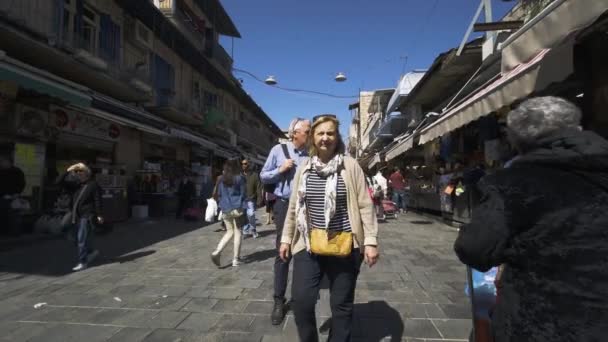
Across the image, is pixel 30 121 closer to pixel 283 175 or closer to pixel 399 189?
pixel 283 175

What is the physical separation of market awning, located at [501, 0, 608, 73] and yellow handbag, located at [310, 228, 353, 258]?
8.03 feet

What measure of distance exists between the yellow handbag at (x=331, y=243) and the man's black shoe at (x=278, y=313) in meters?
1.31

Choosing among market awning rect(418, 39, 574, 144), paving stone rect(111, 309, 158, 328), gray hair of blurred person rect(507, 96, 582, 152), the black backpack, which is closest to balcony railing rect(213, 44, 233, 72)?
market awning rect(418, 39, 574, 144)

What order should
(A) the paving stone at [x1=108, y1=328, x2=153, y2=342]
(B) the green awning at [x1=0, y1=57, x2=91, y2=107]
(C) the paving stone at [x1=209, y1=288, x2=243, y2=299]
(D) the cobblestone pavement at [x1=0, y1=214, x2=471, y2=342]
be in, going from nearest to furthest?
(A) the paving stone at [x1=108, y1=328, x2=153, y2=342] → (D) the cobblestone pavement at [x1=0, y1=214, x2=471, y2=342] → (C) the paving stone at [x1=209, y1=288, x2=243, y2=299] → (B) the green awning at [x1=0, y1=57, x2=91, y2=107]

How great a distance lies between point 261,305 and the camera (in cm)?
372

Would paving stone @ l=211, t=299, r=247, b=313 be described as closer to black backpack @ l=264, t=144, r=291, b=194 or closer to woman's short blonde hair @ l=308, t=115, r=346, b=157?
A: black backpack @ l=264, t=144, r=291, b=194

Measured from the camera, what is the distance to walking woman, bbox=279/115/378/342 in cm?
221

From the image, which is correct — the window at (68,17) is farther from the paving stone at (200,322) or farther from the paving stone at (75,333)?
the paving stone at (200,322)

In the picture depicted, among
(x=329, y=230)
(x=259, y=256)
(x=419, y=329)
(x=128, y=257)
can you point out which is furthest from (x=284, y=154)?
(x=128, y=257)

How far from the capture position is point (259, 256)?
6.36 m

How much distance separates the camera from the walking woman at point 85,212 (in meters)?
5.57

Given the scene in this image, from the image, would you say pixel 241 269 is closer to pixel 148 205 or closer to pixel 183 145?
pixel 148 205

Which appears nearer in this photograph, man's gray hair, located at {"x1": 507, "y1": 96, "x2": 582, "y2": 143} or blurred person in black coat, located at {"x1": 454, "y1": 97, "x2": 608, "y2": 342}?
blurred person in black coat, located at {"x1": 454, "y1": 97, "x2": 608, "y2": 342}

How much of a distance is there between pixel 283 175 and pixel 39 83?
23.1 ft
